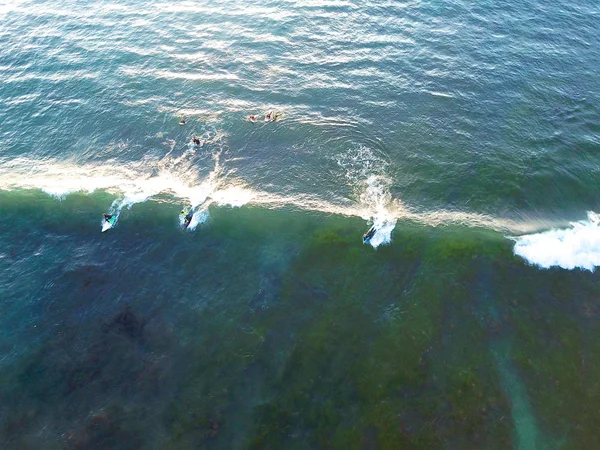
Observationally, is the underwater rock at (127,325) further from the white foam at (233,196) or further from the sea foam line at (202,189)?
the white foam at (233,196)

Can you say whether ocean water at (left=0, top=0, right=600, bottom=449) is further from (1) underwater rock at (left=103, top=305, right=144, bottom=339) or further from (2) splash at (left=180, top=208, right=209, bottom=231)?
(2) splash at (left=180, top=208, right=209, bottom=231)

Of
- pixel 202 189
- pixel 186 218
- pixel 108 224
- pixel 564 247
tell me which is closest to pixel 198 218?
pixel 186 218

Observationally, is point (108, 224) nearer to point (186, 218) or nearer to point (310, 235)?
point (186, 218)

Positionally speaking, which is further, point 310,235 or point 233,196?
point 233,196

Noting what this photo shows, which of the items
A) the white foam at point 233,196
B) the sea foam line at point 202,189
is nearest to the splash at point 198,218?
the sea foam line at point 202,189

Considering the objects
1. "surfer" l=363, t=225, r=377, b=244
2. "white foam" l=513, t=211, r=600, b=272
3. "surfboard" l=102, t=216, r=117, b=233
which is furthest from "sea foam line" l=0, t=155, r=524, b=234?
"surfboard" l=102, t=216, r=117, b=233
